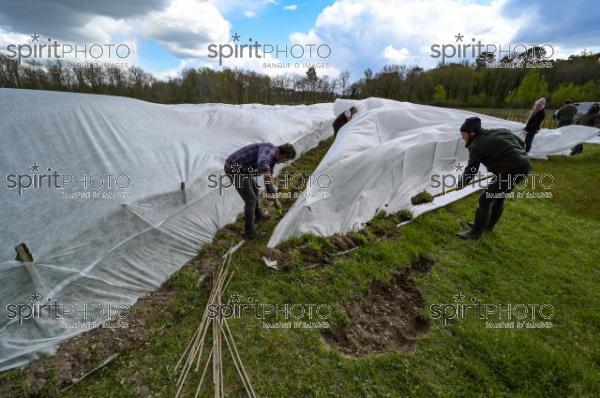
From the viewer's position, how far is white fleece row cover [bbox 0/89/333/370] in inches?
92.7

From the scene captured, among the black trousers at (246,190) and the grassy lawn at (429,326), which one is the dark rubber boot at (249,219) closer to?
the black trousers at (246,190)

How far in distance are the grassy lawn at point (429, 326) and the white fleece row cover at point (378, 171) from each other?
331 mm

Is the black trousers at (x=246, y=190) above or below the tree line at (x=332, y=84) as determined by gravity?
below

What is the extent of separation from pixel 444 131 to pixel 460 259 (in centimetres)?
362

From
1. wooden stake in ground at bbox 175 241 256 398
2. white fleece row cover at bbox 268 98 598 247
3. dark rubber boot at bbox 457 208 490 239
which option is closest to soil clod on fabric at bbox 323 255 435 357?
wooden stake in ground at bbox 175 241 256 398

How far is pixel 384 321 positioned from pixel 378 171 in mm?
2630

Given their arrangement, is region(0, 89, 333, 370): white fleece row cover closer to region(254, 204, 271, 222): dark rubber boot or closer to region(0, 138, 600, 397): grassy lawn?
region(0, 138, 600, 397): grassy lawn

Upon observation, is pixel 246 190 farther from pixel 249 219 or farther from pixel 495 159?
pixel 495 159

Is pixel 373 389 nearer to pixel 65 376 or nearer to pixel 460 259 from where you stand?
pixel 460 259

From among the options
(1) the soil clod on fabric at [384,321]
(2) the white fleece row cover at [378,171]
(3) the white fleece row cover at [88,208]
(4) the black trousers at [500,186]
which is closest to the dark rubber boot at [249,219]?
(2) the white fleece row cover at [378,171]

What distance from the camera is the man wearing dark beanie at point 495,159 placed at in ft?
10.8

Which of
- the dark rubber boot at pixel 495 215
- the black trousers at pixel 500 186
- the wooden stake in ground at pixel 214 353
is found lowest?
the wooden stake in ground at pixel 214 353

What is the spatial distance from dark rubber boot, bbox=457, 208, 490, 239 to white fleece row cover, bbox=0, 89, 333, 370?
3852 mm

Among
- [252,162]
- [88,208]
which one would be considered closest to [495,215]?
[252,162]
